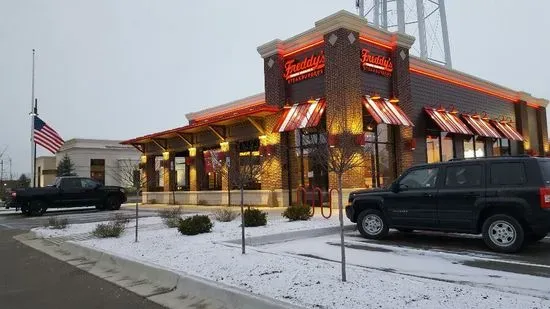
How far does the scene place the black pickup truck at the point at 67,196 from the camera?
24.8 metres

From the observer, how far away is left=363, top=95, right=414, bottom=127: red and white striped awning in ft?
62.7

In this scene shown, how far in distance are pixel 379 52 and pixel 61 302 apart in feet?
58.5

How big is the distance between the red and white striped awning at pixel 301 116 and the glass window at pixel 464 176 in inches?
384

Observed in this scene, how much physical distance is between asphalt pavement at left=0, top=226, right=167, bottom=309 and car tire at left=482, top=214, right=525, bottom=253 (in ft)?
21.3

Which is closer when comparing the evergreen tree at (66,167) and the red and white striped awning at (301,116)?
the red and white striped awning at (301,116)

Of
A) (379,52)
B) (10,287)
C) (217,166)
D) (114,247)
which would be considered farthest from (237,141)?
(10,287)

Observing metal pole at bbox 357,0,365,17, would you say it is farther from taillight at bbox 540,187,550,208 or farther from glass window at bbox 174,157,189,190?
taillight at bbox 540,187,550,208

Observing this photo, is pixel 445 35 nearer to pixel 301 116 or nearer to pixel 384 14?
pixel 384 14

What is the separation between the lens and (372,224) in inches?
447

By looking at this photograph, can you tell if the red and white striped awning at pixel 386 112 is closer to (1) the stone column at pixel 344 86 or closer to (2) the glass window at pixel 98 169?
(1) the stone column at pixel 344 86

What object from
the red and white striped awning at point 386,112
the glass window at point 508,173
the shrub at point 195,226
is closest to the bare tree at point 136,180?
the shrub at point 195,226

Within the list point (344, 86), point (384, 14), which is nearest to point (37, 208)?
point (344, 86)

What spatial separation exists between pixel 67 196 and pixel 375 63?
17674 mm

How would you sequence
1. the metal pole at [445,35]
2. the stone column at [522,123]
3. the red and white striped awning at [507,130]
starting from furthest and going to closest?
the metal pole at [445,35]
the stone column at [522,123]
the red and white striped awning at [507,130]
